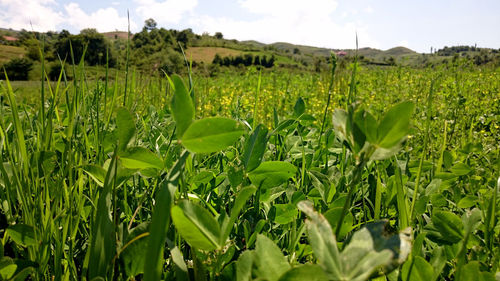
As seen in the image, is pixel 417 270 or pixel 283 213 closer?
pixel 417 270

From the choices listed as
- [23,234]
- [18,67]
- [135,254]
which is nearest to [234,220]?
[135,254]

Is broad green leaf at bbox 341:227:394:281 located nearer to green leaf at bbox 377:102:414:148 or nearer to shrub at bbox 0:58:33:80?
green leaf at bbox 377:102:414:148

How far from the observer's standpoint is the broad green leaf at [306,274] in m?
0.38

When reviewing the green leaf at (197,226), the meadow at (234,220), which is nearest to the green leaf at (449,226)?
the meadow at (234,220)

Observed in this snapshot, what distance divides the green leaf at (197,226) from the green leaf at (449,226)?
497 millimetres

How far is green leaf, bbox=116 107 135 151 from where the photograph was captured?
1.78 ft

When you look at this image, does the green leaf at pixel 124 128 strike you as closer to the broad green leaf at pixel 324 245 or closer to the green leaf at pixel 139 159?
the green leaf at pixel 139 159

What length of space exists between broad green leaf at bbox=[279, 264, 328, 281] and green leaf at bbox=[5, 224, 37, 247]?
505mm

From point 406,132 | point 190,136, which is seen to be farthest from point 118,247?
point 406,132

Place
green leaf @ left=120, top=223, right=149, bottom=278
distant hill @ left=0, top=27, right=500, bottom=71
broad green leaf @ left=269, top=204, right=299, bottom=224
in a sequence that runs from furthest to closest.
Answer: distant hill @ left=0, top=27, right=500, bottom=71, broad green leaf @ left=269, top=204, right=299, bottom=224, green leaf @ left=120, top=223, right=149, bottom=278

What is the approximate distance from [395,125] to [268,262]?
26cm

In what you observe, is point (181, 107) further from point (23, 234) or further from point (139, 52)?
point (139, 52)

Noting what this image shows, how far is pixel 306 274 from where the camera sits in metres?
0.40

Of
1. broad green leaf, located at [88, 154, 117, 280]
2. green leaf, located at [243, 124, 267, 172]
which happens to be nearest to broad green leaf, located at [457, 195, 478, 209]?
green leaf, located at [243, 124, 267, 172]
